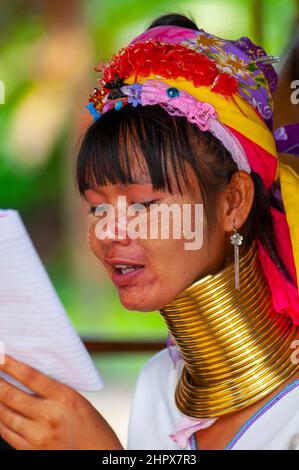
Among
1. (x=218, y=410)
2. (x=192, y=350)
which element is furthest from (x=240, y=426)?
(x=192, y=350)

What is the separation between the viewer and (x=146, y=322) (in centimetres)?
509

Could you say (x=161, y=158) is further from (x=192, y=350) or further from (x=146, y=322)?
(x=146, y=322)

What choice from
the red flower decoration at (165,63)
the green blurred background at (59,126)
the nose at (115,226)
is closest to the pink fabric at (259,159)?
the red flower decoration at (165,63)

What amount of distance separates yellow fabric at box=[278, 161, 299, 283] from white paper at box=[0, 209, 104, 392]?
48 cm

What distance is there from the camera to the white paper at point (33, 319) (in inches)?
44.9

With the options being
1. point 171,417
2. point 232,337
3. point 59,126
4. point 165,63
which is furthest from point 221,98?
point 59,126

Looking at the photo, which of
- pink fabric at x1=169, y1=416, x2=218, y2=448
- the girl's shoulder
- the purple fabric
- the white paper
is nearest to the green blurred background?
the girl's shoulder

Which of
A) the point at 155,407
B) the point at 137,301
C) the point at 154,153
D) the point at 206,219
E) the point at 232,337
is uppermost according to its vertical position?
the point at 154,153

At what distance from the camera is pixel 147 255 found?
55.6 inches

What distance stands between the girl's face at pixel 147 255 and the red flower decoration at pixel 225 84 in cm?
18

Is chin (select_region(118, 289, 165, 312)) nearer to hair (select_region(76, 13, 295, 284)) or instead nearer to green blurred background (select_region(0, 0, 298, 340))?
hair (select_region(76, 13, 295, 284))

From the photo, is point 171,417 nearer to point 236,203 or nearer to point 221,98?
point 236,203

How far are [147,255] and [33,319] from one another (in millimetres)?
282

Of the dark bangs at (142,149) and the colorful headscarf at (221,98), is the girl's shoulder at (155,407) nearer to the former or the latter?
the colorful headscarf at (221,98)
